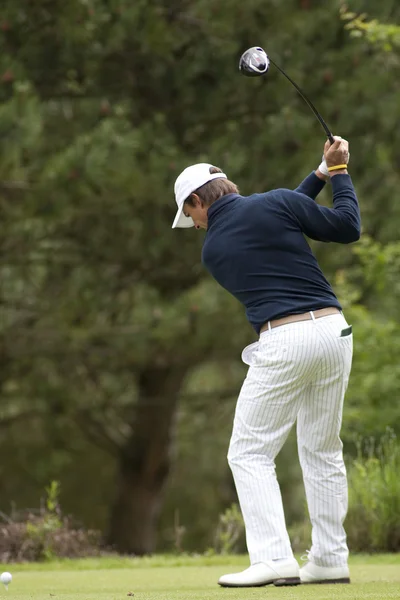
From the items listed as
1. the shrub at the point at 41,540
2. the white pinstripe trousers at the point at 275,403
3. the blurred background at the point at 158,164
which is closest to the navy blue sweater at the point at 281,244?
the white pinstripe trousers at the point at 275,403

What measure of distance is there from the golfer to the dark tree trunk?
1155 cm

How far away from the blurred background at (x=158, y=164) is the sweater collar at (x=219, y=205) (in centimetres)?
526

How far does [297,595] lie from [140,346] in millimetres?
9305

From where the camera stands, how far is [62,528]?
328 inches

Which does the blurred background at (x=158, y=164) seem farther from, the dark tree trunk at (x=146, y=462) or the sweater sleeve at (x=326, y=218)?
the sweater sleeve at (x=326, y=218)

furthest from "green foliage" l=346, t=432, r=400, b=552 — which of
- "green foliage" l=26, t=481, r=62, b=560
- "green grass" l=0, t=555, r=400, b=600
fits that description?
"green foliage" l=26, t=481, r=62, b=560

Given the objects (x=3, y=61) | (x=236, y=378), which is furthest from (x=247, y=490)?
(x=236, y=378)

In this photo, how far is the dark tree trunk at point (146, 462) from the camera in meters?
16.4

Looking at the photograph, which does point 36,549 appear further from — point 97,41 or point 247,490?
point 97,41

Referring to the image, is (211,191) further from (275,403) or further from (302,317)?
(275,403)

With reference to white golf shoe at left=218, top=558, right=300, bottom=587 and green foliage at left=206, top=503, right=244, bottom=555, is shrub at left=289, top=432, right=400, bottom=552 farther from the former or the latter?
white golf shoe at left=218, top=558, right=300, bottom=587

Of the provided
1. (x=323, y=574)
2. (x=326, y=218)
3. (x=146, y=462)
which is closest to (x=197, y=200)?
(x=326, y=218)

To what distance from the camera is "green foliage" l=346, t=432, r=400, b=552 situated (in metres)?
7.75

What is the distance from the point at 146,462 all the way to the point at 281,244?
12.5 metres
